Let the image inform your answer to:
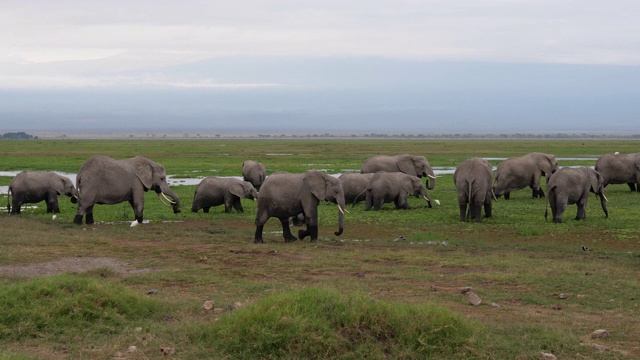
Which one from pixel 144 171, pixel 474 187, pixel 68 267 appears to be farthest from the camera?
pixel 144 171

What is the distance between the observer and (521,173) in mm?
30797

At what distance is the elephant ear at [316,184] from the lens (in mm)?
18938

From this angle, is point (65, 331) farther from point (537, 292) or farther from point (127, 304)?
point (537, 292)

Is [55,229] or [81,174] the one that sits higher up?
[81,174]

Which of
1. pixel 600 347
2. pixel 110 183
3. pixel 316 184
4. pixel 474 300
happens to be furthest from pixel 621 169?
pixel 600 347

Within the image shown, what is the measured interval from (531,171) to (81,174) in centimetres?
1702

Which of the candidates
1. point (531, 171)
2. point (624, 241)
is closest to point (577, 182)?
point (624, 241)

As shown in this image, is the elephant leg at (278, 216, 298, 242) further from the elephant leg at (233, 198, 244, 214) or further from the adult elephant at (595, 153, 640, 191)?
the adult elephant at (595, 153, 640, 191)

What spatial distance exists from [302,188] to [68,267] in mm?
5946

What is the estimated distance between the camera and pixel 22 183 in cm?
2639

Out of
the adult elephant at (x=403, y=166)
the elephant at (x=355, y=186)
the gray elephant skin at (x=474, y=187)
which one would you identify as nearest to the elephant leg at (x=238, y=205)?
the elephant at (x=355, y=186)

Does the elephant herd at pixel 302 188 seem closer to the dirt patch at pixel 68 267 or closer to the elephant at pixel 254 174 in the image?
the dirt patch at pixel 68 267

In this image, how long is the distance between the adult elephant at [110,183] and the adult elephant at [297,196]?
614 centimetres

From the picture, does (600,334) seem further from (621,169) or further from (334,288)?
(621,169)
